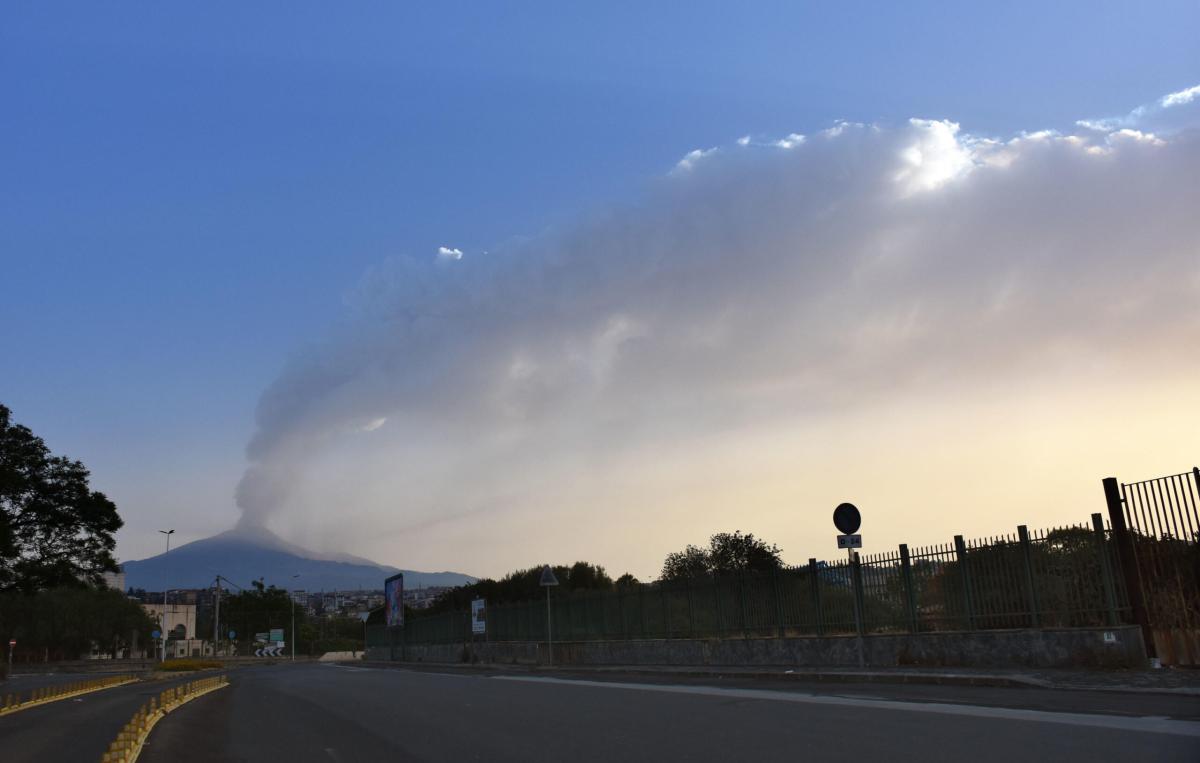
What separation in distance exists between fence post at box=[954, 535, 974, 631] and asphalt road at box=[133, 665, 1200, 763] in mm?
3148

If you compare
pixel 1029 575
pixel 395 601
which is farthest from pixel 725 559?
pixel 1029 575

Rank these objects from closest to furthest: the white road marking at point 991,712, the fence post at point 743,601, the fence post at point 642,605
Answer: the white road marking at point 991,712
the fence post at point 743,601
the fence post at point 642,605

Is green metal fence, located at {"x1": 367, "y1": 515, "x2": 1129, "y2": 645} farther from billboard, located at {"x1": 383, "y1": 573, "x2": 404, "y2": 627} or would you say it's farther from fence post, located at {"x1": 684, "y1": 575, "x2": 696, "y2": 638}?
billboard, located at {"x1": 383, "y1": 573, "x2": 404, "y2": 627}

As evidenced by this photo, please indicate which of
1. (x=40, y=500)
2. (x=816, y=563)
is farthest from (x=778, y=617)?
(x=40, y=500)

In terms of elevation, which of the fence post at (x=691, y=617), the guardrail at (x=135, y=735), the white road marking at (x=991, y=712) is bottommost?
the white road marking at (x=991, y=712)

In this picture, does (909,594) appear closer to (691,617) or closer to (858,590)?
(858,590)

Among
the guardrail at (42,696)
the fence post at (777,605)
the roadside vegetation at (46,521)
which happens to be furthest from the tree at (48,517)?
the fence post at (777,605)

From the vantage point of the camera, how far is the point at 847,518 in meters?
19.1

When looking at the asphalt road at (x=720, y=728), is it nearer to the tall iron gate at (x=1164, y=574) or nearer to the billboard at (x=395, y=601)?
the tall iron gate at (x=1164, y=574)

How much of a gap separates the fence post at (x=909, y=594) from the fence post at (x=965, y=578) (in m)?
1.29

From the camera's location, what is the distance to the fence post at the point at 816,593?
70.0 ft

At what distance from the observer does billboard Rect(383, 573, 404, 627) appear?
57.8 metres

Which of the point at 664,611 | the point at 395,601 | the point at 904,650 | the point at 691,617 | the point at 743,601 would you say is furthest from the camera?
the point at 395,601

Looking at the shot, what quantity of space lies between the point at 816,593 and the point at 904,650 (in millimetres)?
3001
